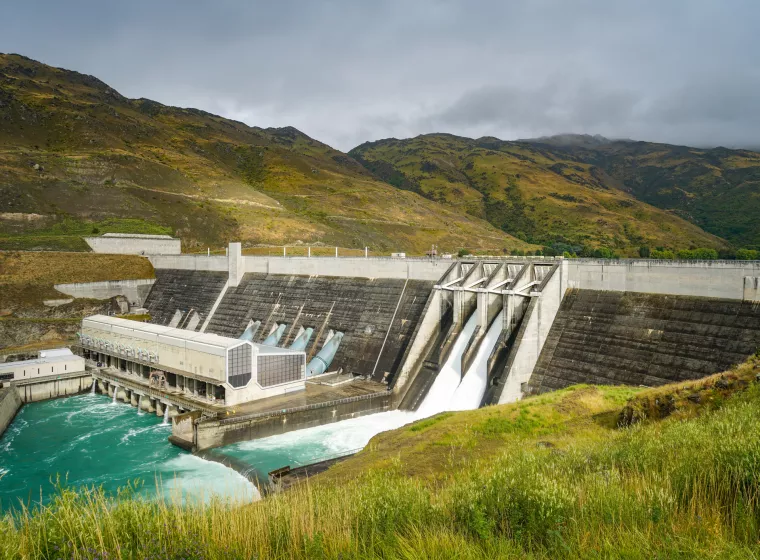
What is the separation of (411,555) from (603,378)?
60.4ft

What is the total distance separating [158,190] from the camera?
7975 centimetres

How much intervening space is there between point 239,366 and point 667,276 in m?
21.1

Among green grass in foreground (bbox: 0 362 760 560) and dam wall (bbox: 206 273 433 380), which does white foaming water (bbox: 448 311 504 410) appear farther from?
green grass in foreground (bbox: 0 362 760 560)

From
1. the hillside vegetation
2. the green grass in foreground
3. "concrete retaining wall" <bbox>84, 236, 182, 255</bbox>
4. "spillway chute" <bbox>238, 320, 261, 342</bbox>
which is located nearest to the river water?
"spillway chute" <bbox>238, 320, 261, 342</bbox>

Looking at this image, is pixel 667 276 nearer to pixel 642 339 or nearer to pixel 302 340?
pixel 642 339

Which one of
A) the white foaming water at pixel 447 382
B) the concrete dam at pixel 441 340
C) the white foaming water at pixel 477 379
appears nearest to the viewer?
the concrete dam at pixel 441 340

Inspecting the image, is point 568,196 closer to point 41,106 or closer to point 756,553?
point 41,106

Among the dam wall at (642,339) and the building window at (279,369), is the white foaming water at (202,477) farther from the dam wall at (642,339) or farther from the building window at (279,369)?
the dam wall at (642,339)

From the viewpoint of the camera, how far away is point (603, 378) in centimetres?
2106

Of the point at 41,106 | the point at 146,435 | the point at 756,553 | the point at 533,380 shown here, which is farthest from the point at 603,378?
the point at 41,106

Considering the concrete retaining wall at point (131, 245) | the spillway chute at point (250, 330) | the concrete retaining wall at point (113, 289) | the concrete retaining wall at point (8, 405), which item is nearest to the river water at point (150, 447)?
the concrete retaining wall at point (8, 405)

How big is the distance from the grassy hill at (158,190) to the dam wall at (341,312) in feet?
93.5

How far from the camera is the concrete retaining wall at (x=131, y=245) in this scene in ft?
190

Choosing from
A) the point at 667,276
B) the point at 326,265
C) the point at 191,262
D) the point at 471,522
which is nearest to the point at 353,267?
the point at 326,265
